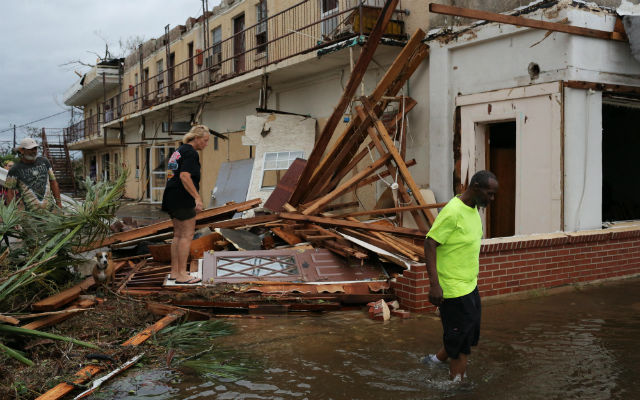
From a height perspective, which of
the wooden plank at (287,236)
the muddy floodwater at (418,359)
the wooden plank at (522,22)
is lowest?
the muddy floodwater at (418,359)

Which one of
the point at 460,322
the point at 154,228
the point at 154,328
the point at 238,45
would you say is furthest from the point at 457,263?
the point at 238,45

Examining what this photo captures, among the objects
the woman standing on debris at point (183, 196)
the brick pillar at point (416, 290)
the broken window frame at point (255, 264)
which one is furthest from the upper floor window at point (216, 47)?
the brick pillar at point (416, 290)

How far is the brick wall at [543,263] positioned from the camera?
6.37 metres

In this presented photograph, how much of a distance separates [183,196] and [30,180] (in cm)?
192

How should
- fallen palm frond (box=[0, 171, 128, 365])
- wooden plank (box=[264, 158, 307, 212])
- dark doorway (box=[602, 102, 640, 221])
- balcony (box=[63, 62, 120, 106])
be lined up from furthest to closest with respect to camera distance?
balcony (box=[63, 62, 120, 106]), dark doorway (box=[602, 102, 640, 221]), wooden plank (box=[264, 158, 307, 212]), fallen palm frond (box=[0, 171, 128, 365])

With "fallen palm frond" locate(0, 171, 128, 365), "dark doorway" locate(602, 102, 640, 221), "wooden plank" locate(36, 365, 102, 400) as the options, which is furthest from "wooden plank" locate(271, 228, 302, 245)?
"dark doorway" locate(602, 102, 640, 221)

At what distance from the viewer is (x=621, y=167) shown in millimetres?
11203

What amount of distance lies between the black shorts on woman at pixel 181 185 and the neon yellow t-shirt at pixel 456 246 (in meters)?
3.38

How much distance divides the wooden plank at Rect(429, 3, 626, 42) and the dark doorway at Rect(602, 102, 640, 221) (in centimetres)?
343

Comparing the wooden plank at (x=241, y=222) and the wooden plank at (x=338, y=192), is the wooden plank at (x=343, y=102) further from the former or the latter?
the wooden plank at (x=241, y=222)

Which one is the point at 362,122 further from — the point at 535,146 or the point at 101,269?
the point at 101,269

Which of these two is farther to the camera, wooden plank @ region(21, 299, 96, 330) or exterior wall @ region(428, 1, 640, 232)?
exterior wall @ region(428, 1, 640, 232)

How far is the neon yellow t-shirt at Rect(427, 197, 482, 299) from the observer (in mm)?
3908

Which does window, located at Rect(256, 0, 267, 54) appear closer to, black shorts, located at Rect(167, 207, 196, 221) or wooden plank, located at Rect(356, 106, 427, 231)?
wooden plank, located at Rect(356, 106, 427, 231)
